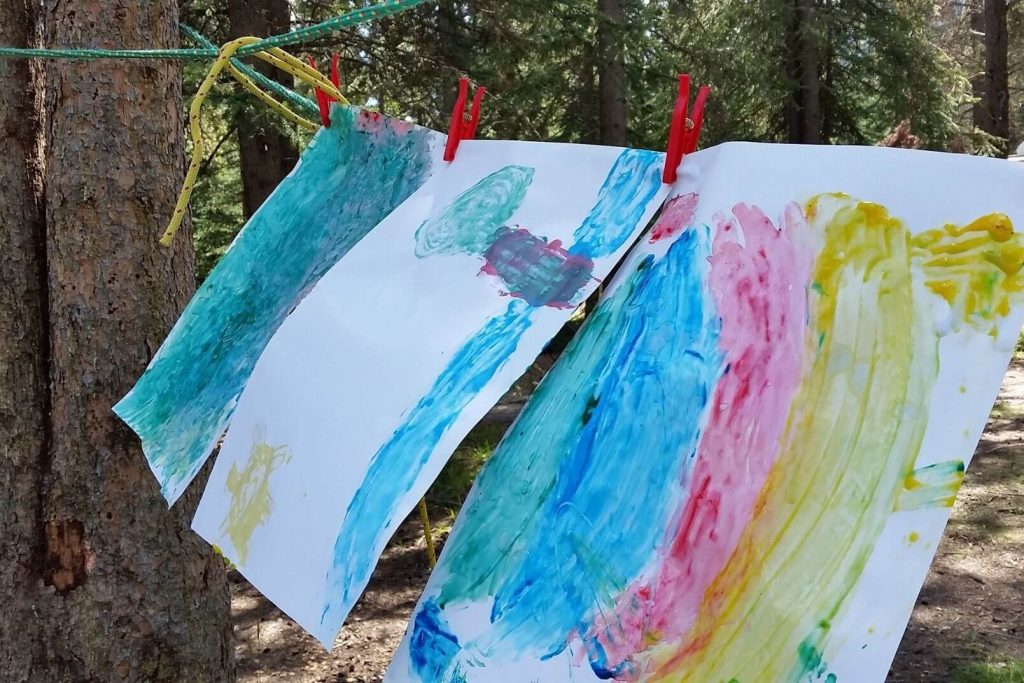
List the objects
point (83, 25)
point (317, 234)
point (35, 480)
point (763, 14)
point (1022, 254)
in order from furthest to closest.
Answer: point (763, 14), point (35, 480), point (83, 25), point (317, 234), point (1022, 254)

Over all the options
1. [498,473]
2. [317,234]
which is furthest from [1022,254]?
[317,234]

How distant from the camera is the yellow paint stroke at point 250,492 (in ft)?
3.35

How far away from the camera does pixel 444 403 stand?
88 centimetres

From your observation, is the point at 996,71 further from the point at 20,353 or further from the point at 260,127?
the point at 20,353

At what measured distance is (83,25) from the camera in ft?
5.49

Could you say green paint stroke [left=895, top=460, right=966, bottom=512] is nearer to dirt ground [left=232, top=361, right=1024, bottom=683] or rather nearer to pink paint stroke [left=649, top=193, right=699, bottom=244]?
pink paint stroke [left=649, top=193, right=699, bottom=244]

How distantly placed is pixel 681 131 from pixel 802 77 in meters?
9.11

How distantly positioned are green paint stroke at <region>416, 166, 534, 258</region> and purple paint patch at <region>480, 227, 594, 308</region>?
0.02m

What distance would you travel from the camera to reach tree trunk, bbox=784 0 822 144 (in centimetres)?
867

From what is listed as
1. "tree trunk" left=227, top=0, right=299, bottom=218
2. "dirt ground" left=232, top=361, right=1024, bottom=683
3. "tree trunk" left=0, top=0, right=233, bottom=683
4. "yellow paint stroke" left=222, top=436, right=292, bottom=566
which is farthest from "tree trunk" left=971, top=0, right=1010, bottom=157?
"yellow paint stroke" left=222, top=436, right=292, bottom=566

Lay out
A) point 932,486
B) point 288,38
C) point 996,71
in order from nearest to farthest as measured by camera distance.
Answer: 1. point 932,486
2. point 288,38
3. point 996,71

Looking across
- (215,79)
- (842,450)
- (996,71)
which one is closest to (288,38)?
(215,79)

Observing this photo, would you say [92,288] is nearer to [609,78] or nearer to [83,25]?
[83,25]

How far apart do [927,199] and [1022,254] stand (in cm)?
9
